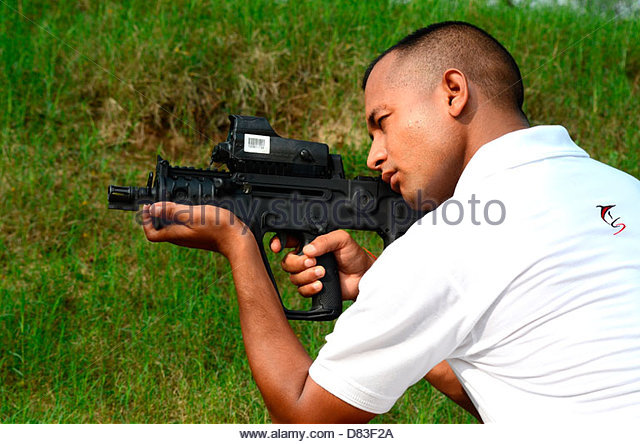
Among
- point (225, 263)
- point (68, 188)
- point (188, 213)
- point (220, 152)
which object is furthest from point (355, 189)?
point (68, 188)

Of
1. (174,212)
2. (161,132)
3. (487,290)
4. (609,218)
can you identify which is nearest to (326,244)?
(174,212)

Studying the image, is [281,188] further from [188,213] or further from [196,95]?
[196,95]

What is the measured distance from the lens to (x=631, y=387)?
5.31 ft

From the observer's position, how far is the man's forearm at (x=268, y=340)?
2.01m

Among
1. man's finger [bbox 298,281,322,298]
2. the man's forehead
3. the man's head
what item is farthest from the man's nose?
man's finger [bbox 298,281,322,298]

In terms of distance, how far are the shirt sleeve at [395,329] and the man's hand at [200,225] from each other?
2.42ft

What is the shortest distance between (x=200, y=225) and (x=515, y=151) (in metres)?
1.27

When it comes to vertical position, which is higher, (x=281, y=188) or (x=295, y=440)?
(x=281, y=188)

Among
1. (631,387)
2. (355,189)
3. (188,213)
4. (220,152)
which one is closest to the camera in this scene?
(631,387)

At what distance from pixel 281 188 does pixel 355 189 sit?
1.33 ft

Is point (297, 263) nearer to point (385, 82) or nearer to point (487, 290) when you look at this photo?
point (385, 82)

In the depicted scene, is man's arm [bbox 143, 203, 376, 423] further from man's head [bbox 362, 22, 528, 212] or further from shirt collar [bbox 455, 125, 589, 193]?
shirt collar [bbox 455, 125, 589, 193]

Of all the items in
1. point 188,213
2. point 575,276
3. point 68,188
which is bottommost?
point 575,276

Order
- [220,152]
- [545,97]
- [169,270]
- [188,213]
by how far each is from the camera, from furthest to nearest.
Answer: [545,97]
[169,270]
[220,152]
[188,213]
